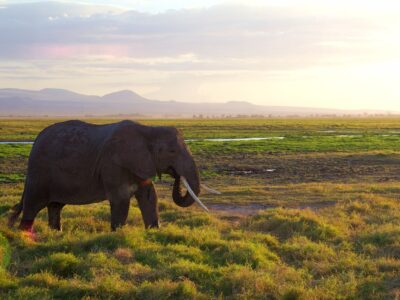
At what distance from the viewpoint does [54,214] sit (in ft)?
40.2

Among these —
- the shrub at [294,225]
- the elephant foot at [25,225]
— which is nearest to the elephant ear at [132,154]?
the elephant foot at [25,225]

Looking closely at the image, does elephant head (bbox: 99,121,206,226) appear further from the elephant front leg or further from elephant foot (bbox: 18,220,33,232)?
elephant foot (bbox: 18,220,33,232)

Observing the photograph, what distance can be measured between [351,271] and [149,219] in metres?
4.54

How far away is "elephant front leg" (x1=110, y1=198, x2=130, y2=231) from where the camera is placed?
36.8ft

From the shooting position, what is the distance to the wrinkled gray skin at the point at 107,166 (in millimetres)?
11203

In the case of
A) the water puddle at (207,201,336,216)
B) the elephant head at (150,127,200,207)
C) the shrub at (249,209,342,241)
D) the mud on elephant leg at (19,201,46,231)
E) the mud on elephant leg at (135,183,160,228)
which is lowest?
the water puddle at (207,201,336,216)

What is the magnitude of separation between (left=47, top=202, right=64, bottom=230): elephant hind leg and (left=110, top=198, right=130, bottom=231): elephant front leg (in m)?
1.57

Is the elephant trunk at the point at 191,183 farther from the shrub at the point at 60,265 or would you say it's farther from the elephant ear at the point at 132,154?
the shrub at the point at 60,265

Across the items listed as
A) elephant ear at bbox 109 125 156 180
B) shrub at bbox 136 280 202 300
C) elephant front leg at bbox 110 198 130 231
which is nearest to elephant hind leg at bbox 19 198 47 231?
elephant front leg at bbox 110 198 130 231

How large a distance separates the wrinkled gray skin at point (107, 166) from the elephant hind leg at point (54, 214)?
1.41 feet

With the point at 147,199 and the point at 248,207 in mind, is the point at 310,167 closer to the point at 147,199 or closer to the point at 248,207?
the point at 248,207

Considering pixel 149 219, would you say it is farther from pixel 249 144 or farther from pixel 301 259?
pixel 249 144

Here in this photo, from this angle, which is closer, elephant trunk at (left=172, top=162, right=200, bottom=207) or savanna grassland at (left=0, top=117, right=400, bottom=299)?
savanna grassland at (left=0, top=117, right=400, bottom=299)

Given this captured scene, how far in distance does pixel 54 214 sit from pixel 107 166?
204cm
